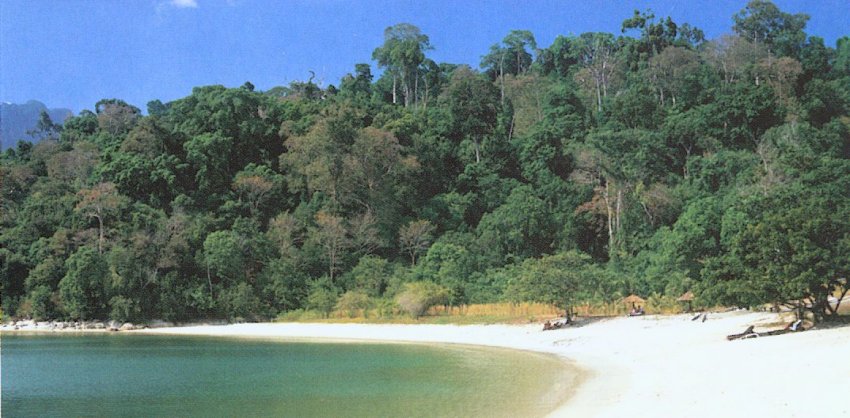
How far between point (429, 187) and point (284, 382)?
39993 millimetres

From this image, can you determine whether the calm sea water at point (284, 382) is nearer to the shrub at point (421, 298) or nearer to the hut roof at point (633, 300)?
the shrub at point (421, 298)

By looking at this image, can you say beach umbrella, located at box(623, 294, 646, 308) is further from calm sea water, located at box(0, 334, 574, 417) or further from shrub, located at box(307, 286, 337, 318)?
shrub, located at box(307, 286, 337, 318)

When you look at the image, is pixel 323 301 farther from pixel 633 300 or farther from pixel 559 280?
pixel 633 300

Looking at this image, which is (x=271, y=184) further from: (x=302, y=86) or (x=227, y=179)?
(x=302, y=86)

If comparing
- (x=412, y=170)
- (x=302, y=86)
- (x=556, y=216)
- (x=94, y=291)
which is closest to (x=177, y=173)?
(x=94, y=291)

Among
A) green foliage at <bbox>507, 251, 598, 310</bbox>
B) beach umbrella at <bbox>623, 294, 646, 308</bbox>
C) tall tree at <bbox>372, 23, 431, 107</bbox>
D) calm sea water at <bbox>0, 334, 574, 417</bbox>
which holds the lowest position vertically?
calm sea water at <bbox>0, 334, 574, 417</bbox>

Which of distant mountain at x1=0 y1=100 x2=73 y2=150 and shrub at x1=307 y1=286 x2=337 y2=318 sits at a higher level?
distant mountain at x1=0 y1=100 x2=73 y2=150

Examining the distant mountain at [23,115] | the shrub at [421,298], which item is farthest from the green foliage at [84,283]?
the distant mountain at [23,115]

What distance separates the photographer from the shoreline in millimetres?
11508

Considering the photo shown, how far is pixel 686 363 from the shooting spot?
58.9 feet

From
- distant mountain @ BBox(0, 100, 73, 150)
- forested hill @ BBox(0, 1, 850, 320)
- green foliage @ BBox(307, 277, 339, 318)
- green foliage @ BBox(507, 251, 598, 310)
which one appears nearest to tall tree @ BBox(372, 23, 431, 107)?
forested hill @ BBox(0, 1, 850, 320)

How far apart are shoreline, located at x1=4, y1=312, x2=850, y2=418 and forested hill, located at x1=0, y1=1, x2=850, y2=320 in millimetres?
4342

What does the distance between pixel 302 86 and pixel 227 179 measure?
2413 cm

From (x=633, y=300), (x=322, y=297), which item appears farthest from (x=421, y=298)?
(x=633, y=300)
